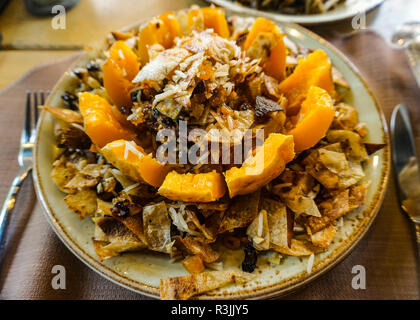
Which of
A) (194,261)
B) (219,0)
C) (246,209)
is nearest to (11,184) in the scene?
(194,261)

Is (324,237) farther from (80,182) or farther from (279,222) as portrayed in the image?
(80,182)

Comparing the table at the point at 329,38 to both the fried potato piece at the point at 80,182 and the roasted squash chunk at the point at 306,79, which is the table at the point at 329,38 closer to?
the fried potato piece at the point at 80,182

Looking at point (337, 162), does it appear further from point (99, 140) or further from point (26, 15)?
point (26, 15)

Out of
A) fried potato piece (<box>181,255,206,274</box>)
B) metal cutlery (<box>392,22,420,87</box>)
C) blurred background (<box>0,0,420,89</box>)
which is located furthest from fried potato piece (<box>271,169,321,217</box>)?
blurred background (<box>0,0,420,89</box>)

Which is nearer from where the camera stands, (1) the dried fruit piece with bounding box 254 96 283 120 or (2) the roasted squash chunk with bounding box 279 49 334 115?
(1) the dried fruit piece with bounding box 254 96 283 120

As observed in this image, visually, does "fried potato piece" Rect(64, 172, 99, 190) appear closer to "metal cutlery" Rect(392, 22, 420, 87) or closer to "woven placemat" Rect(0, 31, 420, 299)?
"woven placemat" Rect(0, 31, 420, 299)

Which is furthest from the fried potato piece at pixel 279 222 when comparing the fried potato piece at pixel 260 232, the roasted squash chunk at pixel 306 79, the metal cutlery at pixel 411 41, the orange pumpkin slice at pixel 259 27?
the metal cutlery at pixel 411 41
